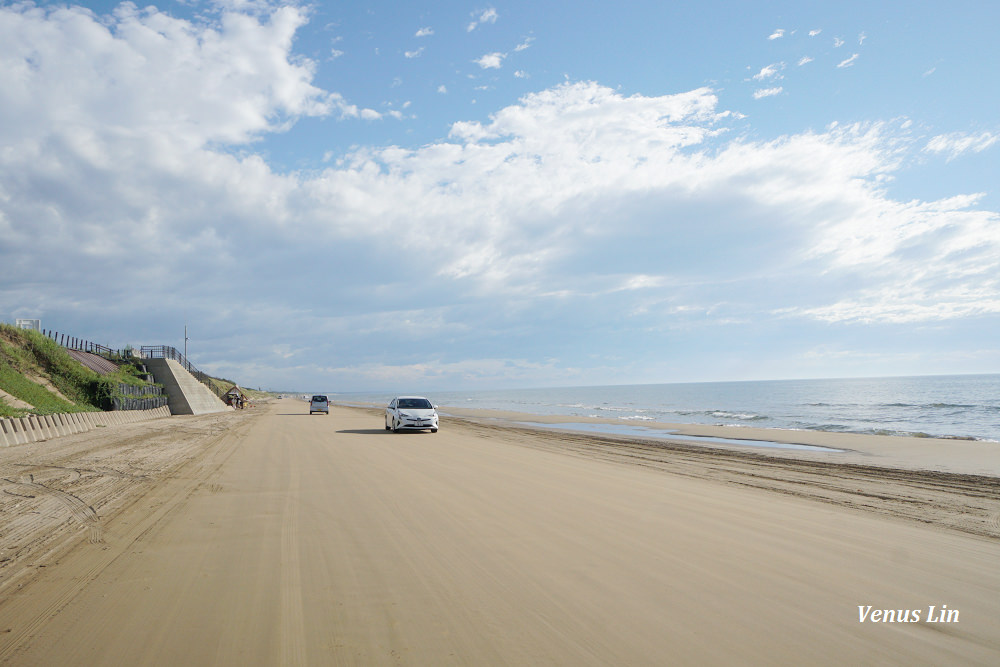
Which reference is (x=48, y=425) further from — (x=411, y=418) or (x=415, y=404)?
(x=415, y=404)

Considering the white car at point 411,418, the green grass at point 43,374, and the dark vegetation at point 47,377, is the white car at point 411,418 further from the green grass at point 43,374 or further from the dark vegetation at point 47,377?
the dark vegetation at point 47,377

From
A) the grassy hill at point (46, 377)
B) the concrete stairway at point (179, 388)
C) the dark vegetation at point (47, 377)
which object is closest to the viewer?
the grassy hill at point (46, 377)

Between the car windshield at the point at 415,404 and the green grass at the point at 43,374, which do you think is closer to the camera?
the car windshield at the point at 415,404

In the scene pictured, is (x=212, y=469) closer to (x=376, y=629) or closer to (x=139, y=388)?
(x=376, y=629)

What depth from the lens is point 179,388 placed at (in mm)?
45375

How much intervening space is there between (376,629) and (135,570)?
9.40 feet

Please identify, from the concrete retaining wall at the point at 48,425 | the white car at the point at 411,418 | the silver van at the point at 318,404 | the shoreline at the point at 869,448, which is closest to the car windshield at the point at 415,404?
the white car at the point at 411,418

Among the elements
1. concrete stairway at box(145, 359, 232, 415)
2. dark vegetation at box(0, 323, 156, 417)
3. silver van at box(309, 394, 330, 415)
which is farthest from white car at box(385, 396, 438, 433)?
concrete stairway at box(145, 359, 232, 415)

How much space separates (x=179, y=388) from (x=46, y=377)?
36.5ft

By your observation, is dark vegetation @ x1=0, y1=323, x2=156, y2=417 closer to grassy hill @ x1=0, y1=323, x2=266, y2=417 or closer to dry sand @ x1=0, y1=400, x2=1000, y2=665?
grassy hill @ x1=0, y1=323, x2=266, y2=417

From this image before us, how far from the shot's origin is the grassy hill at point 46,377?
2981 cm

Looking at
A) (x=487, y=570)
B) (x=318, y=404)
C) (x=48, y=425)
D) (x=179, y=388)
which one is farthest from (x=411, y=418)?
(x=179, y=388)

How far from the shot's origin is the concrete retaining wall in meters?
19.1

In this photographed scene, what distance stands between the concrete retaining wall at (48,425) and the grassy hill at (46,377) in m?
2.55
